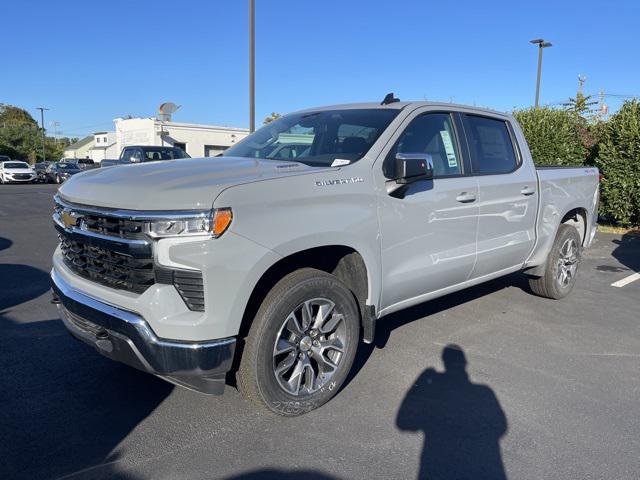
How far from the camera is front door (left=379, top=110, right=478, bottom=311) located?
3.62 meters

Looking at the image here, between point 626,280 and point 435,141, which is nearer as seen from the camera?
point 435,141

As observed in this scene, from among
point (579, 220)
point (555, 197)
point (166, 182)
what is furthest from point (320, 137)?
point (579, 220)

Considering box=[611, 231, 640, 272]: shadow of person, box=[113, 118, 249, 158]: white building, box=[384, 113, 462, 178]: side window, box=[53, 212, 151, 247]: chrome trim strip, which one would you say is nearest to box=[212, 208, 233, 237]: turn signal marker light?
box=[53, 212, 151, 247]: chrome trim strip

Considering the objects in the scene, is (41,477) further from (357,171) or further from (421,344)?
(421,344)

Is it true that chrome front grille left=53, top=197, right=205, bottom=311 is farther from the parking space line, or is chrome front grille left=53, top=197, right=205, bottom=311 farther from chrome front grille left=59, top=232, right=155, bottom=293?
the parking space line

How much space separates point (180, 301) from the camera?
2.67m

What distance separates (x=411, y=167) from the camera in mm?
3416

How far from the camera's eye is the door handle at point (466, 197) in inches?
164

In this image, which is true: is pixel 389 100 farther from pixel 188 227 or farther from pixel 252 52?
pixel 252 52

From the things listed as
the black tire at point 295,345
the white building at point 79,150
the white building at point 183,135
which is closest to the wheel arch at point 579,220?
the black tire at point 295,345

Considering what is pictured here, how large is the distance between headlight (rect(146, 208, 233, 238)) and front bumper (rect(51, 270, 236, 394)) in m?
0.47

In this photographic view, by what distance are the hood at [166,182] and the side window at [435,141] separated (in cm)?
95

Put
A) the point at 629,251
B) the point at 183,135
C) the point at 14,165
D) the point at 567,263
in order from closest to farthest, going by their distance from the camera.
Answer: the point at 567,263
the point at 629,251
the point at 14,165
the point at 183,135

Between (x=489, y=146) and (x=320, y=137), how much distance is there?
68.3 inches
